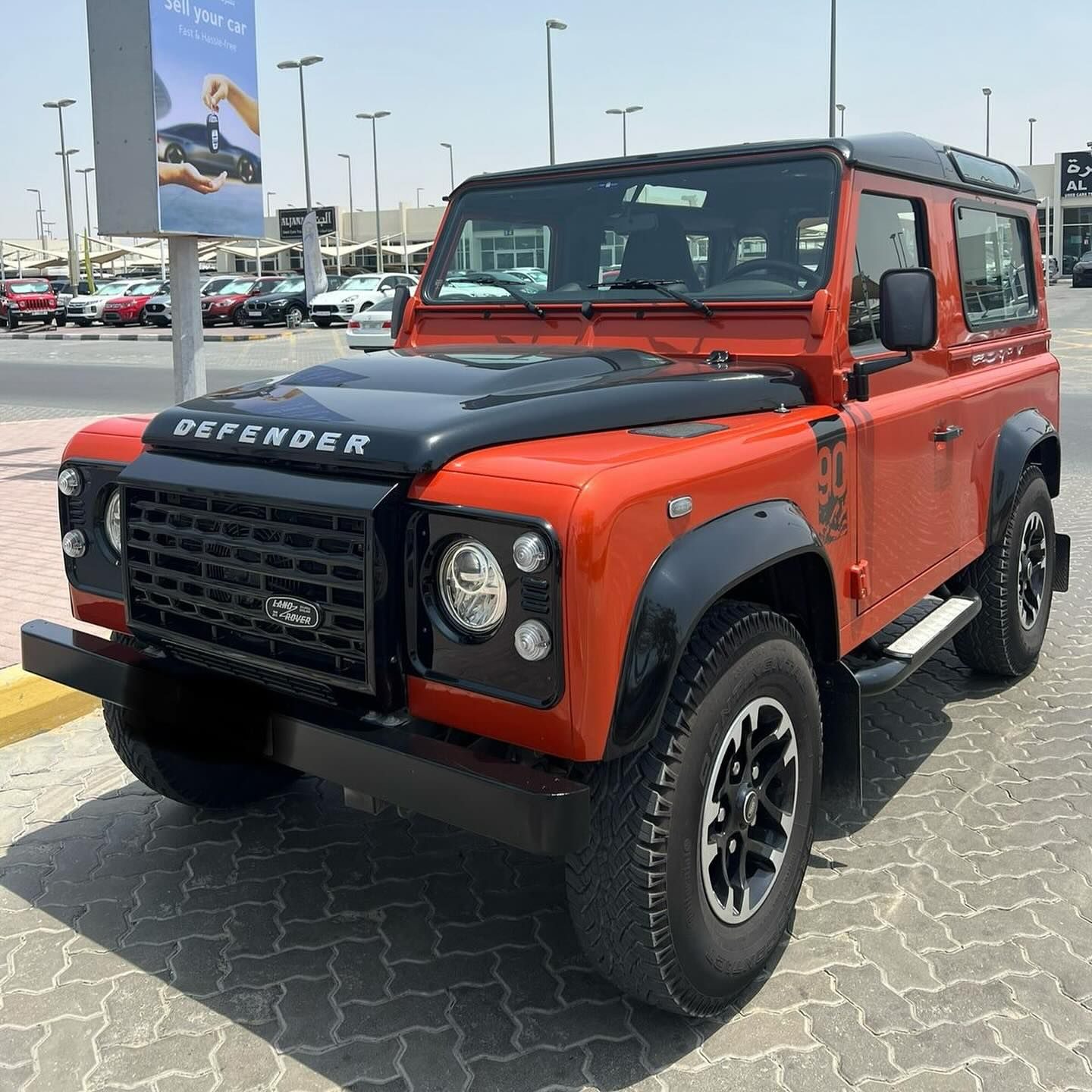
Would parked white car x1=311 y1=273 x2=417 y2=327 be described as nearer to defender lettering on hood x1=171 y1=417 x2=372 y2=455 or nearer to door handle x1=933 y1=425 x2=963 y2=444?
door handle x1=933 y1=425 x2=963 y2=444

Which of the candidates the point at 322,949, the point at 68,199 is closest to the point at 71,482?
the point at 322,949

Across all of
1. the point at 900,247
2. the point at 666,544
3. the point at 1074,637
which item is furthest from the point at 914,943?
the point at 1074,637

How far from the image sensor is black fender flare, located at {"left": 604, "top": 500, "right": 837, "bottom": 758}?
7.92 ft

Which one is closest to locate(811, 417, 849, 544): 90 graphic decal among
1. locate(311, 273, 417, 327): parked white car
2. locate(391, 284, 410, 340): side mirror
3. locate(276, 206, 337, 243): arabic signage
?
locate(391, 284, 410, 340): side mirror

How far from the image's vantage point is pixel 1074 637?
5840mm

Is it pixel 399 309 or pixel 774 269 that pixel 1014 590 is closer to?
pixel 774 269

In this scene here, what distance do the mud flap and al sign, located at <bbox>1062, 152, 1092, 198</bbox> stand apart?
2784 inches

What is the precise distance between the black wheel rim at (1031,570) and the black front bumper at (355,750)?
10.8ft

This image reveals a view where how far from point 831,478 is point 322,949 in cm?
188

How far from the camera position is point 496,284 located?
170 inches

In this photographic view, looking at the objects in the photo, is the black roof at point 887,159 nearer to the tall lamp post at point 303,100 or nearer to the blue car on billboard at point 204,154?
the blue car on billboard at point 204,154

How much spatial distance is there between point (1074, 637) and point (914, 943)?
3.20m

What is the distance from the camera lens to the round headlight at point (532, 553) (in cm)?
234

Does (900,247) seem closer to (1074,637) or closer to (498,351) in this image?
(498,351)
